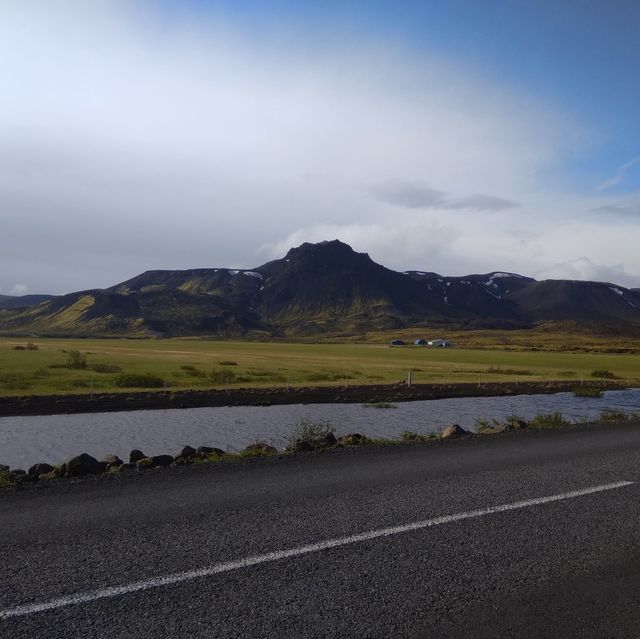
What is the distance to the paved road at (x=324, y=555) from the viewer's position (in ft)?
17.8

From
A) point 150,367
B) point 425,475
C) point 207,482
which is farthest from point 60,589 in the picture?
point 150,367

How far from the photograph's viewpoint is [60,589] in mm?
5914

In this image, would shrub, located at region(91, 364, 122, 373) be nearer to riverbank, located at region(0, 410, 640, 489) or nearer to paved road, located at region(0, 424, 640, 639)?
riverbank, located at region(0, 410, 640, 489)

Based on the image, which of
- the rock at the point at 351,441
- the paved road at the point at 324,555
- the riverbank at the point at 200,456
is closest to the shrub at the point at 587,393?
the riverbank at the point at 200,456

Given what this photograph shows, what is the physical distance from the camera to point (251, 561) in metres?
6.69

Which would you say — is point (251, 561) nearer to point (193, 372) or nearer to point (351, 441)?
point (351, 441)

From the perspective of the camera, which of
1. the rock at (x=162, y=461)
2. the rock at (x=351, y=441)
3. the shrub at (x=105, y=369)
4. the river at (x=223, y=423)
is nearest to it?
the rock at (x=162, y=461)

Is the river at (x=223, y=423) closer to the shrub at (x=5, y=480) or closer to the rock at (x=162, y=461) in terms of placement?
the rock at (x=162, y=461)

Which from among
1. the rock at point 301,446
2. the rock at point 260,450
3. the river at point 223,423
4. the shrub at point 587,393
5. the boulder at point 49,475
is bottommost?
the shrub at point 587,393

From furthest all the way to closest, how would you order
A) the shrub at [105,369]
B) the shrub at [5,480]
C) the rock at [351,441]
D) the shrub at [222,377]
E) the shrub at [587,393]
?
the shrub at [105,369]
the shrub at [222,377]
the shrub at [587,393]
the rock at [351,441]
the shrub at [5,480]

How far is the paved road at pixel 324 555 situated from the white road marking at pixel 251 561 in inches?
0.9

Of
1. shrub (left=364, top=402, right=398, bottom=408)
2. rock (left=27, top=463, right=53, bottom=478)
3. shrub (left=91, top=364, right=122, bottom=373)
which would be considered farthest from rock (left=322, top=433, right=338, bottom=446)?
shrub (left=91, top=364, right=122, bottom=373)

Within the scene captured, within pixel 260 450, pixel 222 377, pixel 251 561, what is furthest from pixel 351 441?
pixel 222 377

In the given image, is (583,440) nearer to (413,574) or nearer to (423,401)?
(413,574)
